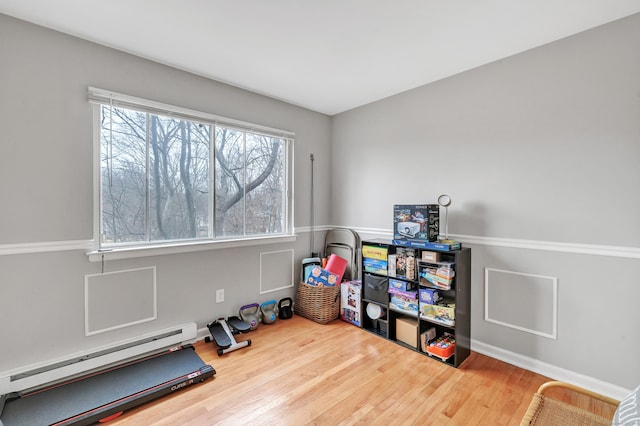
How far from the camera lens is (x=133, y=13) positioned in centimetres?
184

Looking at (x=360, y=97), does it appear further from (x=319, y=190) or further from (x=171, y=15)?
(x=171, y=15)

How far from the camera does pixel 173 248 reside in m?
2.50

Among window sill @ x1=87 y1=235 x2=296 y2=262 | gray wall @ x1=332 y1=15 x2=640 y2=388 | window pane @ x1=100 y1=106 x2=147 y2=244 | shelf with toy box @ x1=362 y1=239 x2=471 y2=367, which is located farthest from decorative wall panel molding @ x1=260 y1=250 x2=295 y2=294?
gray wall @ x1=332 y1=15 x2=640 y2=388

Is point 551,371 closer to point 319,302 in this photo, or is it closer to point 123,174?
point 319,302

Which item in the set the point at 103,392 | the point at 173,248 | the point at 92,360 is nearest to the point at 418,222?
the point at 173,248

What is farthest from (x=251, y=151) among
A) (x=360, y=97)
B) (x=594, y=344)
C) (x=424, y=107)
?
(x=594, y=344)

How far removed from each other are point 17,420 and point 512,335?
3.34 metres

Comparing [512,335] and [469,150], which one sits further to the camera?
[469,150]

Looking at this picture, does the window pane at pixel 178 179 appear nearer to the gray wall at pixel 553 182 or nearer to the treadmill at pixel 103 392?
the treadmill at pixel 103 392

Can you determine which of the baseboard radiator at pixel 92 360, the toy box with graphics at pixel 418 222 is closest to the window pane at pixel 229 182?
the baseboard radiator at pixel 92 360

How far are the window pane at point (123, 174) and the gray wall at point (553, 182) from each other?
Result: 254 centimetres

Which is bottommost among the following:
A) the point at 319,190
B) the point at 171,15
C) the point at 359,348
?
the point at 359,348

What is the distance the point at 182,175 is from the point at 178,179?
5 cm

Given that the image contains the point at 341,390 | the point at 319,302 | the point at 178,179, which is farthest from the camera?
the point at 319,302
